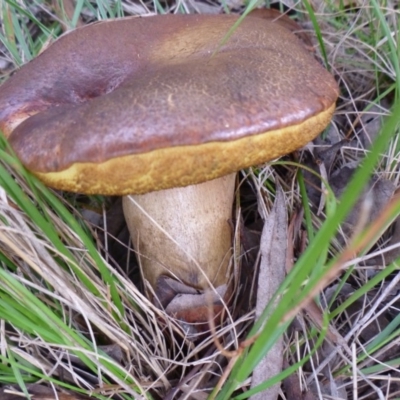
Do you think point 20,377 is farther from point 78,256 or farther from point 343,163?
point 343,163

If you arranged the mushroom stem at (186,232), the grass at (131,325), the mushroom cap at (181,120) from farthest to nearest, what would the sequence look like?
the mushroom stem at (186,232) < the grass at (131,325) < the mushroom cap at (181,120)

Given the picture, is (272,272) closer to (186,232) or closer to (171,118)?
(186,232)

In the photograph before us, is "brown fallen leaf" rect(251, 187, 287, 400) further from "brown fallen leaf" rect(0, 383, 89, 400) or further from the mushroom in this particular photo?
"brown fallen leaf" rect(0, 383, 89, 400)

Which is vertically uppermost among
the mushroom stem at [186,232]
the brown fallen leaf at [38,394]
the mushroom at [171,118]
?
the mushroom at [171,118]

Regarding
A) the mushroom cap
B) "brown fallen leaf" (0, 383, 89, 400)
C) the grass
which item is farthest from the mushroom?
"brown fallen leaf" (0, 383, 89, 400)

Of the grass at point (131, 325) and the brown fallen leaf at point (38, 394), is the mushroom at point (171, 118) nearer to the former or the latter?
the grass at point (131, 325)

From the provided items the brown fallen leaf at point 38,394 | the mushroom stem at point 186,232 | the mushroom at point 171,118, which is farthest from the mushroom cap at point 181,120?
the brown fallen leaf at point 38,394

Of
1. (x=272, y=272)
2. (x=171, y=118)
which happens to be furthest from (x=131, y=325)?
(x=171, y=118)
